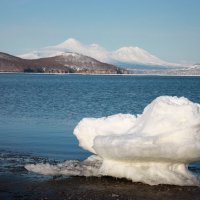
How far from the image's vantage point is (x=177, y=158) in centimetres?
1775

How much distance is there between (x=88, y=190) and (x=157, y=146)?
266 centimetres

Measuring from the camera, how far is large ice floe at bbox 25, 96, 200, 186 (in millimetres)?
17469

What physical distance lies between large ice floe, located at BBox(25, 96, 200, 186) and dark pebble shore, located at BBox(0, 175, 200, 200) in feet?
1.52

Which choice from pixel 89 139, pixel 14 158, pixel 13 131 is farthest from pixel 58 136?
pixel 89 139

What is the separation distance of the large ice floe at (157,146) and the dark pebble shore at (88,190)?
46 cm

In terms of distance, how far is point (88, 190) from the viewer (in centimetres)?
1723

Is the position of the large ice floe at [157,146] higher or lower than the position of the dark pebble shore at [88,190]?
higher

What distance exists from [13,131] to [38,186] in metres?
16.1

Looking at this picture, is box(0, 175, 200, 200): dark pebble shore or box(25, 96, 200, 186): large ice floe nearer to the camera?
box(0, 175, 200, 200): dark pebble shore

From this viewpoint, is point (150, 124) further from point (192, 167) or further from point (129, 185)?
point (192, 167)

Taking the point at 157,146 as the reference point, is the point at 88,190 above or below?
below

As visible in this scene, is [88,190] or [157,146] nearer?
[88,190]

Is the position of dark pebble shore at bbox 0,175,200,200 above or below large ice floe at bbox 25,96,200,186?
below

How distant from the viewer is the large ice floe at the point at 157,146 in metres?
17.5
